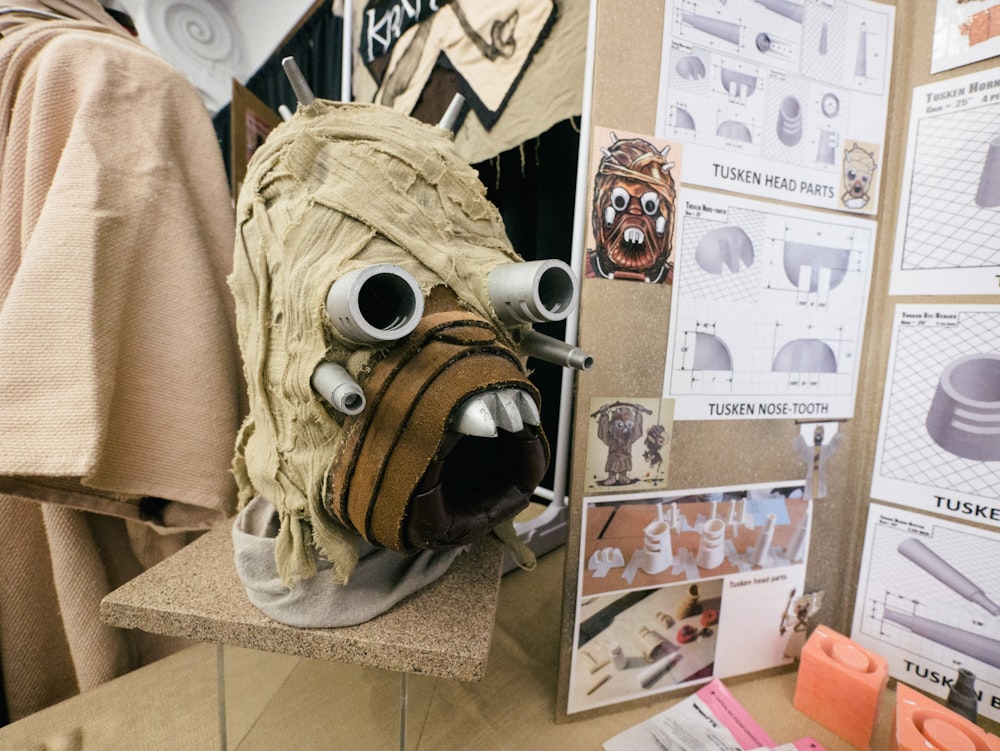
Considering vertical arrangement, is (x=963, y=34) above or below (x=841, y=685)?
above

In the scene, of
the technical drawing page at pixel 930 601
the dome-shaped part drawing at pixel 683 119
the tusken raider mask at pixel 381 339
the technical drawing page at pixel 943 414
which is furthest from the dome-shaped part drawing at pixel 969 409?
the tusken raider mask at pixel 381 339

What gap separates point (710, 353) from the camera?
0.63 m

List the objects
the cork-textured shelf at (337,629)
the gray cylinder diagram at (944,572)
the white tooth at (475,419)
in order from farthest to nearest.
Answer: the gray cylinder diagram at (944,572) < the cork-textured shelf at (337,629) < the white tooth at (475,419)

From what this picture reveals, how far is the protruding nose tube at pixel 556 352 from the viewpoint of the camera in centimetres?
40

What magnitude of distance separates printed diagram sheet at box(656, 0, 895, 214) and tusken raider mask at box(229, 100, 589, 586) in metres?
0.31

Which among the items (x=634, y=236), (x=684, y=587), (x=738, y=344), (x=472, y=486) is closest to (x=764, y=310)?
(x=738, y=344)

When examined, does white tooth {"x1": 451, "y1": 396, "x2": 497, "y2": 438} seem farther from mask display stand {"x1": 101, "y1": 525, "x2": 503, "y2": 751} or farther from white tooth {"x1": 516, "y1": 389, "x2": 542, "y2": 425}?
mask display stand {"x1": 101, "y1": 525, "x2": 503, "y2": 751}

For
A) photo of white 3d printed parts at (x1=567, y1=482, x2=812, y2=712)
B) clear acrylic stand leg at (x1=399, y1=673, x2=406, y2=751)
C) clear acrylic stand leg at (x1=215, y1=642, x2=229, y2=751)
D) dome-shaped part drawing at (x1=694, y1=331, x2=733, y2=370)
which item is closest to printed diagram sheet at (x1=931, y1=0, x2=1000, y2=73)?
dome-shaped part drawing at (x1=694, y1=331, x2=733, y2=370)

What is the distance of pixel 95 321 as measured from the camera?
554 mm

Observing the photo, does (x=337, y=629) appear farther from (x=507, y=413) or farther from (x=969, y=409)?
(x=969, y=409)

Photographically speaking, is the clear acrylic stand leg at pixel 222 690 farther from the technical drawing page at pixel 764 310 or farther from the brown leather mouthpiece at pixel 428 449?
the technical drawing page at pixel 764 310

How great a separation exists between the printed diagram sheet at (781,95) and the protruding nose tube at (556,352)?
0.32 metres

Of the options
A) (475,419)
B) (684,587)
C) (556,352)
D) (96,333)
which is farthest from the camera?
(684,587)

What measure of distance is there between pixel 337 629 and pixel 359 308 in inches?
11.7
